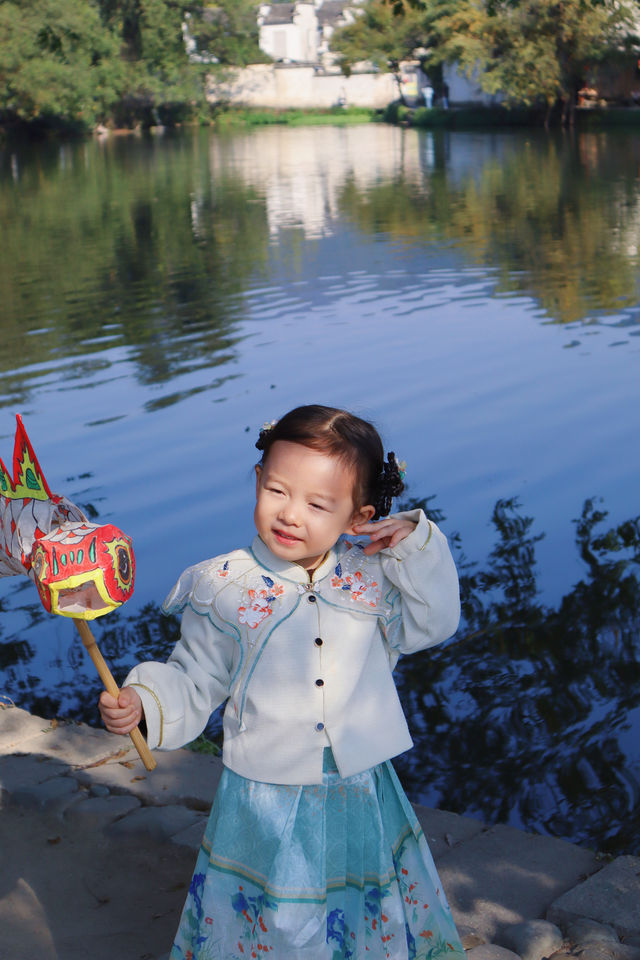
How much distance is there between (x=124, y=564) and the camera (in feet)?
7.05

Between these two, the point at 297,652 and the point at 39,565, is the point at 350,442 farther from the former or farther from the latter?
the point at 39,565

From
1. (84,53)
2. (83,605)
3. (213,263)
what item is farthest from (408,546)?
(84,53)

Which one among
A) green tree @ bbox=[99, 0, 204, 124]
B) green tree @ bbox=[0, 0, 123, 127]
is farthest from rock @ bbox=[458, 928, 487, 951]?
green tree @ bbox=[99, 0, 204, 124]

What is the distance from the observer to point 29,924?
120 inches

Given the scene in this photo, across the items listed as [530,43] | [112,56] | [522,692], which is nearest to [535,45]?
[530,43]

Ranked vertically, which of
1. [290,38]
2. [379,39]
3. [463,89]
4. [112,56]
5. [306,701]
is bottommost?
[306,701]

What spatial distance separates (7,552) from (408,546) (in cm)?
81

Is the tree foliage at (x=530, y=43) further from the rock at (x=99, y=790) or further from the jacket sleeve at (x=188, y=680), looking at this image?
the jacket sleeve at (x=188, y=680)

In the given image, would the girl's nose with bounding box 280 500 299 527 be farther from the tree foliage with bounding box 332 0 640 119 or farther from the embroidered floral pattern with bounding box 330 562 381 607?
the tree foliage with bounding box 332 0 640 119

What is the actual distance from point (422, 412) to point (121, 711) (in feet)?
20.7

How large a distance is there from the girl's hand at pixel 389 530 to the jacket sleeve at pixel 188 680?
36 cm

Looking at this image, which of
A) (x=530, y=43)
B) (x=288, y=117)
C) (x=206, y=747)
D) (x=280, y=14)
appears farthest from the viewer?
(x=280, y=14)

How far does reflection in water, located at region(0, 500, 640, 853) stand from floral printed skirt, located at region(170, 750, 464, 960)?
4.86 feet

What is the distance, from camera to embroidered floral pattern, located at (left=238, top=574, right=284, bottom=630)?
236 cm
